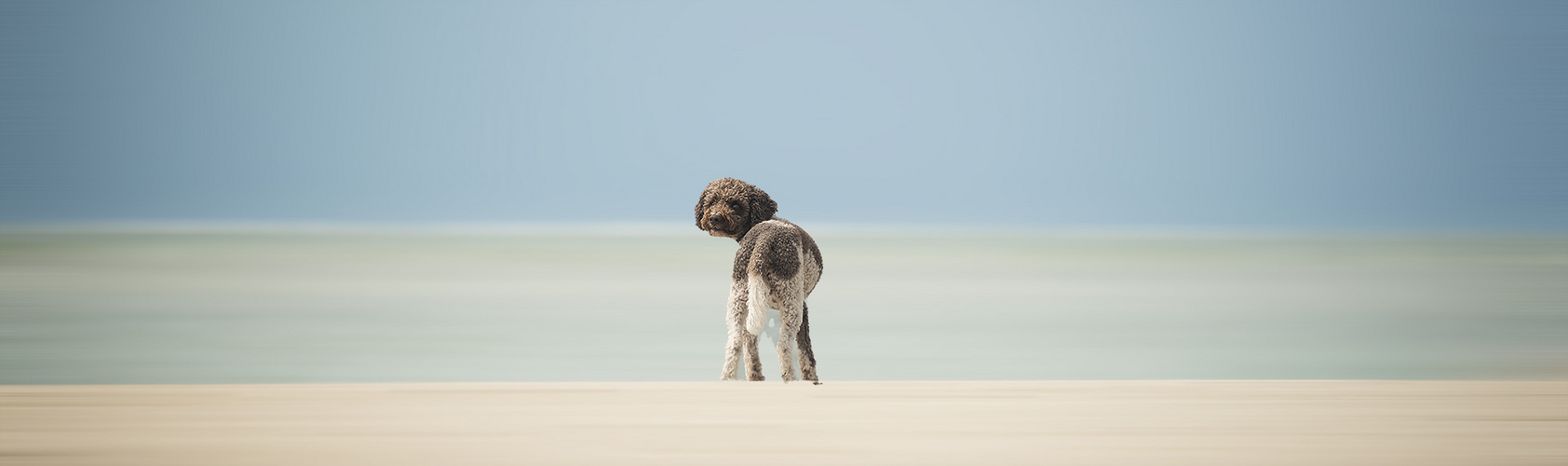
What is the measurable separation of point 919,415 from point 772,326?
94 centimetres

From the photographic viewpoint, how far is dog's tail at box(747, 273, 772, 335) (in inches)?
170

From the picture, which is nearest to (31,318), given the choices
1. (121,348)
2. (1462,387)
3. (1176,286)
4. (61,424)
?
(121,348)

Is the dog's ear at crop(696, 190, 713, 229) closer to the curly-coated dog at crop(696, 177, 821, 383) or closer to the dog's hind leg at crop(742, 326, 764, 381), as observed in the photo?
the curly-coated dog at crop(696, 177, 821, 383)

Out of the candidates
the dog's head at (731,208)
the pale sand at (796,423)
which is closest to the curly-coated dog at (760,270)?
the dog's head at (731,208)

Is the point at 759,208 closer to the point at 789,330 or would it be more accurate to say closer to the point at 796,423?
the point at 789,330

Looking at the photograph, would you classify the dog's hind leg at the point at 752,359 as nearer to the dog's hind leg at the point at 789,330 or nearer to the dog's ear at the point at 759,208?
the dog's hind leg at the point at 789,330

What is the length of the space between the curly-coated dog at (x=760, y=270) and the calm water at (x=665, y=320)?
6.49 ft

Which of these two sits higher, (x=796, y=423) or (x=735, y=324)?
(x=735, y=324)

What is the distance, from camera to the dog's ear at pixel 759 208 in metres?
4.69

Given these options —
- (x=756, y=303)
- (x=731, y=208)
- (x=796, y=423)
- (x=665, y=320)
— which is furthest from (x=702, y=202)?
(x=665, y=320)

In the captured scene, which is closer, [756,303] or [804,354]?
[756,303]

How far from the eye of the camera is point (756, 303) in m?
4.36

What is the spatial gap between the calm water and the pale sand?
93.5 inches

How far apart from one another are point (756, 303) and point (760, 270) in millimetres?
134
